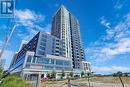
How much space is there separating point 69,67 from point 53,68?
10.7 m

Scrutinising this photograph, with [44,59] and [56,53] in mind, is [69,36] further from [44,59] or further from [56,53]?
[44,59]

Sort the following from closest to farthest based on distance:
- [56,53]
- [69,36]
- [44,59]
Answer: [44,59] → [56,53] → [69,36]

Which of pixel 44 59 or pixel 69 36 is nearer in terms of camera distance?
pixel 44 59

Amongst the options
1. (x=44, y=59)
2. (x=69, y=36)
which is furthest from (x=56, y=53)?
(x=69, y=36)

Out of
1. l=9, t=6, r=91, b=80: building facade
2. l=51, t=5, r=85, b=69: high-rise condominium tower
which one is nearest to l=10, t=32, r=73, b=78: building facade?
l=9, t=6, r=91, b=80: building facade

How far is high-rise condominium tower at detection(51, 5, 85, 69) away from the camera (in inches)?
3022

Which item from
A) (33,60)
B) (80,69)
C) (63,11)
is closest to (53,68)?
(33,60)

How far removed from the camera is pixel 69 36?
84188mm

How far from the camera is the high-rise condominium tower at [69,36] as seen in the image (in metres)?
76.8

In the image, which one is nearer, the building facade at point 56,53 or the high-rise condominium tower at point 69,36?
the building facade at point 56,53

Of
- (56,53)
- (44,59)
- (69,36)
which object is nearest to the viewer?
(44,59)

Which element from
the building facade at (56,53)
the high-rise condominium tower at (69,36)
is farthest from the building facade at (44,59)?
the high-rise condominium tower at (69,36)

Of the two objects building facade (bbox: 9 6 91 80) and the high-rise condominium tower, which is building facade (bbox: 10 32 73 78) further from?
the high-rise condominium tower

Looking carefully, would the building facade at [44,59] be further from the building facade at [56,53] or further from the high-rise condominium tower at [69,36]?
the high-rise condominium tower at [69,36]
